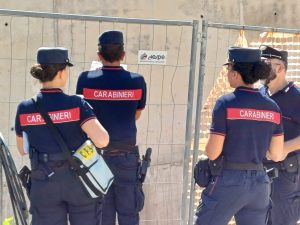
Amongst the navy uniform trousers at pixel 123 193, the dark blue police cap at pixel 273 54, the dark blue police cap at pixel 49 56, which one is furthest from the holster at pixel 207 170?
the dark blue police cap at pixel 49 56

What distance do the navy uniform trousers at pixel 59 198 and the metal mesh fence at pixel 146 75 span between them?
3.74 metres

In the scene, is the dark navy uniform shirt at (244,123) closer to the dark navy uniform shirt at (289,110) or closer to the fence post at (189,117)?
the dark navy uniform shirt at (289,110)

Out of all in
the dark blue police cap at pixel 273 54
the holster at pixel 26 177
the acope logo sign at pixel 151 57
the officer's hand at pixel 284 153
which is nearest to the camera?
the holster at pixel 26 177

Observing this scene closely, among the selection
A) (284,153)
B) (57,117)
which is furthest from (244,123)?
(57,117)

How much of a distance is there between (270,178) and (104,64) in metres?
1.44

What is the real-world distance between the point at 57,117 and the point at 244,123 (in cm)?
120

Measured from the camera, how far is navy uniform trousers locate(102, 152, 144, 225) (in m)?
4.25

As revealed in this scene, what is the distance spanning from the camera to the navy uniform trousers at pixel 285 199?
14.5 ft

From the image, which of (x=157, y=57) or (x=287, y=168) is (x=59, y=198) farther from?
(x=157, y=57)

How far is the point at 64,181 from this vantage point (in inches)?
148

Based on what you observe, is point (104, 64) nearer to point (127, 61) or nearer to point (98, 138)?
point (98, 138)

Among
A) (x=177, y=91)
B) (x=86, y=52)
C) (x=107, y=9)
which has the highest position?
(x=107, y=9)

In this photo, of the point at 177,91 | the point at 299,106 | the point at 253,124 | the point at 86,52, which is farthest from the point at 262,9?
the point at 253,124

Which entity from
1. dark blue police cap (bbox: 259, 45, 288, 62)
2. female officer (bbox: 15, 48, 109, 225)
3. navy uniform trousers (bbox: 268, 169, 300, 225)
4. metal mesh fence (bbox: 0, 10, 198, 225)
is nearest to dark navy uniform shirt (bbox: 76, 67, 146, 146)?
female officer (bbox: 15, 48, 109, 225)
